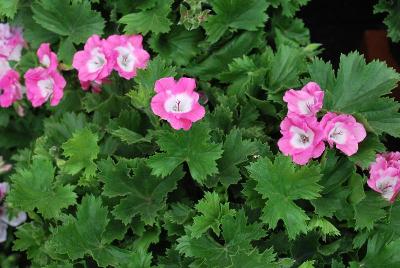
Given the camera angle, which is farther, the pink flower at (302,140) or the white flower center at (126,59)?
the white flower center at (126,59)

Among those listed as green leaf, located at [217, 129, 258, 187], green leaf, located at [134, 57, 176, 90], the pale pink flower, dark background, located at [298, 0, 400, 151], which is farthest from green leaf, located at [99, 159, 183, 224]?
dark background, located at [298, 0, 400, 151]

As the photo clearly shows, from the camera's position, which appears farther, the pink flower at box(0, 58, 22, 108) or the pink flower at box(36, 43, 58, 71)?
the pink flower at box(0, 58, 22, 108)

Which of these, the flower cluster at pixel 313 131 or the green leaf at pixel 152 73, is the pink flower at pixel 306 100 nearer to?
the flower cluster at pixel 313 131

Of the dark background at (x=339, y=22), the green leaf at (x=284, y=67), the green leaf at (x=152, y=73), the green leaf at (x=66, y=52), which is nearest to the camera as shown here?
the green leaf at (x=152, y=73)

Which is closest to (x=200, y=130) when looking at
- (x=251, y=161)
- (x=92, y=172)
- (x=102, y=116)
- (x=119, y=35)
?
(x=251, y=161)

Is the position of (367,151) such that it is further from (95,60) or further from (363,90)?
(95,60)

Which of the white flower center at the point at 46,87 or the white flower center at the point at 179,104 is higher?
the white flower center at the point at 179,104

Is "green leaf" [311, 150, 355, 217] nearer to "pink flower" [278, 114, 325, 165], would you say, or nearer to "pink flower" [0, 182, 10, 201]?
"pink flower" [278, 114, 325, 165]

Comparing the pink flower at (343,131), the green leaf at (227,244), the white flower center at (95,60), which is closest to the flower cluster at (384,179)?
the pink flower at (343,131)

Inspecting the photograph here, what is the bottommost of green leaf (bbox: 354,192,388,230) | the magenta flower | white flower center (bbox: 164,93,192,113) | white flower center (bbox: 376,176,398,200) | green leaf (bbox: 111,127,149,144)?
the magenta flower
